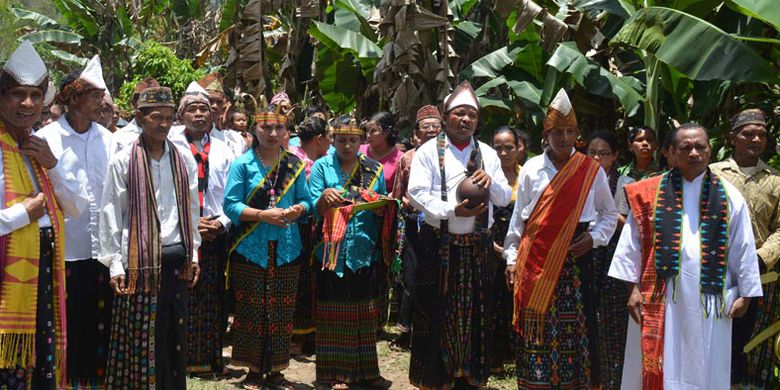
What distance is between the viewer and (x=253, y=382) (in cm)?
620

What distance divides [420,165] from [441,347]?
4.23ft

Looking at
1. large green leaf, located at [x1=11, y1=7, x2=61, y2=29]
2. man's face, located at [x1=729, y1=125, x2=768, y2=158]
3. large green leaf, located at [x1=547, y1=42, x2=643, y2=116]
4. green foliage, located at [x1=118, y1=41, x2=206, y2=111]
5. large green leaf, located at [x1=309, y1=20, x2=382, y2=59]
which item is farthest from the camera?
large green leaf, located at [x1=11, y1=7, x2=61, y2=29]

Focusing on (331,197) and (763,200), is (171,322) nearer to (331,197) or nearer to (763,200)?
(331,197)

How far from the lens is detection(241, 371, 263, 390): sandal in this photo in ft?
20.3

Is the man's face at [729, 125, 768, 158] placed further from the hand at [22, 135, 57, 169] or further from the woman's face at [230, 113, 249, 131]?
A: the woman's face at [230, 113, 249, 131]

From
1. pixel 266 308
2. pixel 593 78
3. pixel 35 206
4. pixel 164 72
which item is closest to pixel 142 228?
pixel 35 206

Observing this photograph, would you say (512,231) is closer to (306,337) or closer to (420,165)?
(420,165)

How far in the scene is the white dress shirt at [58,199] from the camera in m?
4.00

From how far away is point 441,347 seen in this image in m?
5.62

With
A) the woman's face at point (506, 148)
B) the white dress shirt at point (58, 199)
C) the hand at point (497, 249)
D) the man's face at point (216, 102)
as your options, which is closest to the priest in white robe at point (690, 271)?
the hand at point (497, 249)

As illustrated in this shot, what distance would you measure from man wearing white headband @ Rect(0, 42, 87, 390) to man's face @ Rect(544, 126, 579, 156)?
300 cm

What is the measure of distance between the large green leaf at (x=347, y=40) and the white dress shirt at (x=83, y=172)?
5.01 metres

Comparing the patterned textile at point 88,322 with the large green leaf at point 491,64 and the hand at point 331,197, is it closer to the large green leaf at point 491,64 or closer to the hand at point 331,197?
the hand at point 331,197

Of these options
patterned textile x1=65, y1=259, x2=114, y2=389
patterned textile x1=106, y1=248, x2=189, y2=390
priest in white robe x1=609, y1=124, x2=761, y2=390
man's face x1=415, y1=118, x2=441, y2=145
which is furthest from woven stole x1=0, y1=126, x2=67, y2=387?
man's face x1=415, y1=118, x2=441, y2=145
